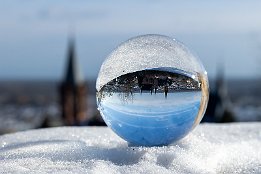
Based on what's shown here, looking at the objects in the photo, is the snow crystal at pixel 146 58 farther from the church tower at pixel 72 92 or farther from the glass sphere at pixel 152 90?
the church tower at pixel 72 92

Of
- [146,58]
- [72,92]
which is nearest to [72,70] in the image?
[72,92]

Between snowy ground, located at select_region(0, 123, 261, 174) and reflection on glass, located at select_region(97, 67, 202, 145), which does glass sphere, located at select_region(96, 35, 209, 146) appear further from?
snowy ground, located at select_region(0, 123, 261, 174)

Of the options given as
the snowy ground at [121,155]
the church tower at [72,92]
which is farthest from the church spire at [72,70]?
the snowy ground at [121,155]

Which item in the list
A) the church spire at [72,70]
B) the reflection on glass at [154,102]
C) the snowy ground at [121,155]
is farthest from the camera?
the church spire at [72,70]

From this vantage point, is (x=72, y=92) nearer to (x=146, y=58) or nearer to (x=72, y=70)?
(x=72, y=70)

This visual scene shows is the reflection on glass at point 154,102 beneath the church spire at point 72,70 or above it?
above

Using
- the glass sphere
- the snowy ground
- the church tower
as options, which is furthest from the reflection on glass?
the church tower
